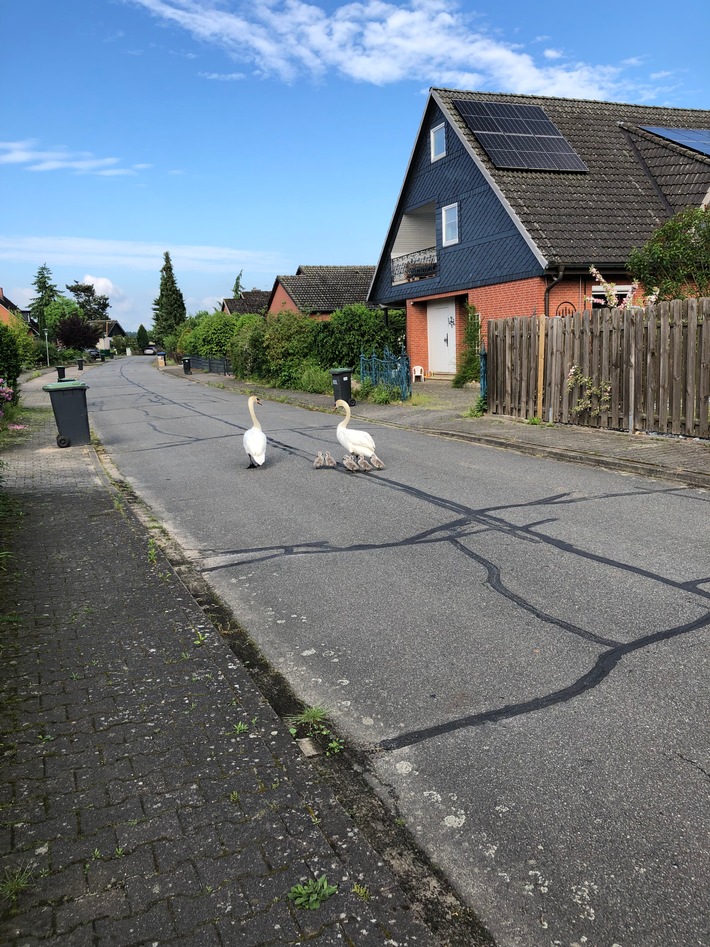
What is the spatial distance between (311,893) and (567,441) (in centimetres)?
996

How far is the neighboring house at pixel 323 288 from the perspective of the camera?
48.7 metres

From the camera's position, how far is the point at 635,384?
11492 millimetres

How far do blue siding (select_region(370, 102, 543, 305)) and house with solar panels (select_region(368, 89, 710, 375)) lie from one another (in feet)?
0.18

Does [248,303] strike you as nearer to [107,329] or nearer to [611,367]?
[611,367]

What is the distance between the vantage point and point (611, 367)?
39.0 feet

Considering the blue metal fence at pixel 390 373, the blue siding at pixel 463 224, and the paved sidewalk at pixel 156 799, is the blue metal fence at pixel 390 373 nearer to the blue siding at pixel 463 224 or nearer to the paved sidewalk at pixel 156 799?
the blue siding at pixel 463 224

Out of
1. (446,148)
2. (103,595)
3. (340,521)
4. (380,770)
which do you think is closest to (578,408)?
(340,521)

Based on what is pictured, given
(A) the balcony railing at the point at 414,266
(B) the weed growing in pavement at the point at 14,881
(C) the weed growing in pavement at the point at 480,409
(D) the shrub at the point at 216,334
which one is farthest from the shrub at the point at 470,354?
(D) the shrub at the point at 216,334

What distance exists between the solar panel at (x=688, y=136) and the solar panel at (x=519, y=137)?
3363 mm

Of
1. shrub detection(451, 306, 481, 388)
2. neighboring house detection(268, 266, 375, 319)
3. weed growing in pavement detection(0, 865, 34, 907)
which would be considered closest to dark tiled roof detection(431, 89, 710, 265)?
shrub detection(451, 306, 481, 388)

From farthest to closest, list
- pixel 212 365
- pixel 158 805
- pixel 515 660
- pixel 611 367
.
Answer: pixel 212 365
pixel 611 367
pixel 515 660
pixel 158 805

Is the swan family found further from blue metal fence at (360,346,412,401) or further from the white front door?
the white front door

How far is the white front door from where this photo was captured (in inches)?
1029

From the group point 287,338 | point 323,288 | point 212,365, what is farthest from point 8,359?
point 323,288
